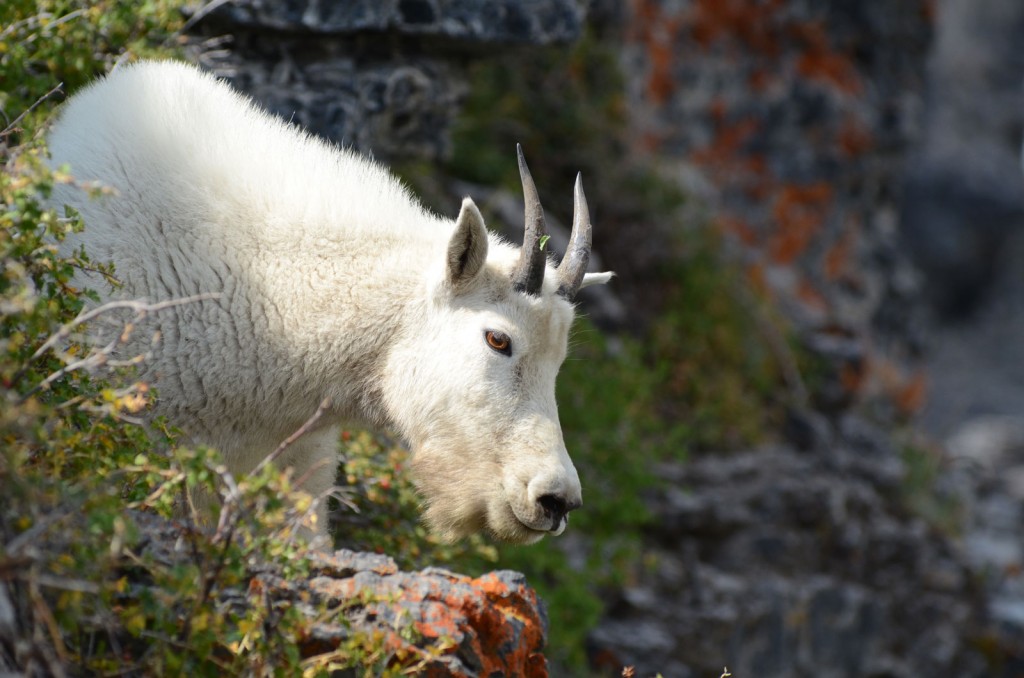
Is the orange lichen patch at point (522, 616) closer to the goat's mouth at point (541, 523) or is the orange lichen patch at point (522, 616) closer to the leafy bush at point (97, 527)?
the goat's mouth at point (541, 523)

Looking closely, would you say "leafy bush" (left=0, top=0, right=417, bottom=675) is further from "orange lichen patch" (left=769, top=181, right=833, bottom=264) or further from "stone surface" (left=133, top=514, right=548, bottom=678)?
"orange lichen patch" (left=769, top=181, right=833, bottom=264)

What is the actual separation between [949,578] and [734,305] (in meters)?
3.39

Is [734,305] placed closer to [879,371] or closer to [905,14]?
[879,371]

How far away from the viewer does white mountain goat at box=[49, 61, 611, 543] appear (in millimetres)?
3922

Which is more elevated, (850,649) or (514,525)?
(514,525)

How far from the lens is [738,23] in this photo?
13094 mm

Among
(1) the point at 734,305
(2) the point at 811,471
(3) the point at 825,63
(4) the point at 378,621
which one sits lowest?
(2) the point at 811,471

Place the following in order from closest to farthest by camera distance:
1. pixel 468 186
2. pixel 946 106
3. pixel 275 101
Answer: pixel 275 101
pixel 468 186
pixel 946 106

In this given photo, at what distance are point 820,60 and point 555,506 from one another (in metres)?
11.0

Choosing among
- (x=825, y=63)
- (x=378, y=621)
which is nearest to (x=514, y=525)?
(x=378, y=621)

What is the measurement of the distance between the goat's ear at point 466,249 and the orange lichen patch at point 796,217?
9515mm

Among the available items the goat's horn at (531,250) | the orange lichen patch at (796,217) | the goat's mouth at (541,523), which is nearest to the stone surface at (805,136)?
the orange lichen patch at (796,217)

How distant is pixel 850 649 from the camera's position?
33.6 ft

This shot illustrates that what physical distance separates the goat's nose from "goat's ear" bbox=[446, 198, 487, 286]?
32.8 inches
